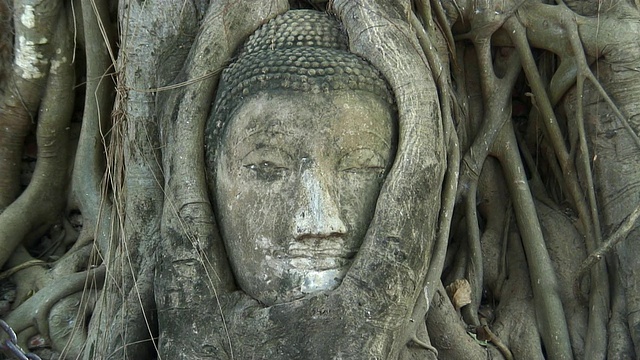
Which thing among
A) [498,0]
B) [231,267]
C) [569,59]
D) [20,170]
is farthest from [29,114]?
[569,59]

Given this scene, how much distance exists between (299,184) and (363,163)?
235mm

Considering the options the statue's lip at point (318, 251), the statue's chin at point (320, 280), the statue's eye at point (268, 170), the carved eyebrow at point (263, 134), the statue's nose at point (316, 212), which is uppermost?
the carved eyebrow at point (263, 134)

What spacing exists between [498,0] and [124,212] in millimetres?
1736

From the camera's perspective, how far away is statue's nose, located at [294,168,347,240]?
2.64 meters

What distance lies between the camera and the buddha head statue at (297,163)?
268 cm

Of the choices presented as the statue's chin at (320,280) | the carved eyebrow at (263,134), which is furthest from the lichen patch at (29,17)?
the statue's chin at (320,280)

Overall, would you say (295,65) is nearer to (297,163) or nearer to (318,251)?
(297,163)

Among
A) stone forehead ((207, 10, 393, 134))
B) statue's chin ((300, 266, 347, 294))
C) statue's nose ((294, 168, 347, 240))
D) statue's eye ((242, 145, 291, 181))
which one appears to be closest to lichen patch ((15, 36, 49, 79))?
stone forehead ((207, 10, 393, 134))

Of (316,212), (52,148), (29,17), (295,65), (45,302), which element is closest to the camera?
(316,212)

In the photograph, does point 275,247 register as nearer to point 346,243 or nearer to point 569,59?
point 346,243

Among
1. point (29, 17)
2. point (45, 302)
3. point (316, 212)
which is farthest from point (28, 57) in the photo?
point (316, 212)

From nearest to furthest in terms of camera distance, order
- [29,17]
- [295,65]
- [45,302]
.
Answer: [295,65]
[45,302]
[29,17]

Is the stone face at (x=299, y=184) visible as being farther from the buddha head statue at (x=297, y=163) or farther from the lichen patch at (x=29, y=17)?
the lichen patch at (x=29, y=17)

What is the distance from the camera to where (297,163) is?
8.89 ft
